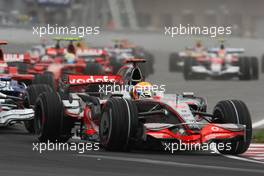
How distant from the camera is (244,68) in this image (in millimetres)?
A: 37906

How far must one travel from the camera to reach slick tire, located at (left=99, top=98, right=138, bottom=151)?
14.5 metres

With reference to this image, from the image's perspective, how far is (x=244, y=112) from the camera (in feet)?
50.2

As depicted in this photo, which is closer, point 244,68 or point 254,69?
point 244,68

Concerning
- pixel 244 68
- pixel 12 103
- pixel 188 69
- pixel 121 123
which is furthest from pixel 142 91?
pixel 244 68

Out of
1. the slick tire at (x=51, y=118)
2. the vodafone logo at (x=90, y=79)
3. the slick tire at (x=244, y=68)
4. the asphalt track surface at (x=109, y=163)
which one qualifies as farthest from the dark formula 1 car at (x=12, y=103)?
the slick tire at (x=244, y=68)

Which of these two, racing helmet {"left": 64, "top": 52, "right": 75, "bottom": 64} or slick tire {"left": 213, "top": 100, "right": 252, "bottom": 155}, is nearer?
slick tire {"left": 213, "top": 100, "right": 252, "bottom": 155}

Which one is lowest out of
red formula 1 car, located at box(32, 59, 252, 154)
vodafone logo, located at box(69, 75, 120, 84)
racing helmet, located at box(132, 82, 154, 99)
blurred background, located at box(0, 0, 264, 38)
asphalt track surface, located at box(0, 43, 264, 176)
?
asphalt track surface, located at box(0, 43, 264, 176)

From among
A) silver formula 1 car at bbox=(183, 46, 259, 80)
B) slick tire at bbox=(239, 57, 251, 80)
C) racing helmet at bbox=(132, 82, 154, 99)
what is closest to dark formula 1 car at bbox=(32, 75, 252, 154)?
racing helmet at bbox=(132, 82, 154, 99)

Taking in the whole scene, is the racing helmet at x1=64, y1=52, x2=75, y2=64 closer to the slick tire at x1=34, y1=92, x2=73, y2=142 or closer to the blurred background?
the slick tire at x1=34, y1=92, x2=73, y2=142

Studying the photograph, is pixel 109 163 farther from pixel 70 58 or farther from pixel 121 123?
pixel 70 58

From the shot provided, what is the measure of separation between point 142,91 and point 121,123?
1829mm

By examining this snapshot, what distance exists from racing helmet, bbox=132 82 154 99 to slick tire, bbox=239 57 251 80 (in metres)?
21.6

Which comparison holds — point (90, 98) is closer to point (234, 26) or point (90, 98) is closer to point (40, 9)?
point (40, 9)

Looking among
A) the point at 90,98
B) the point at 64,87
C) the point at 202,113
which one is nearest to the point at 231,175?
the point at 202,113
